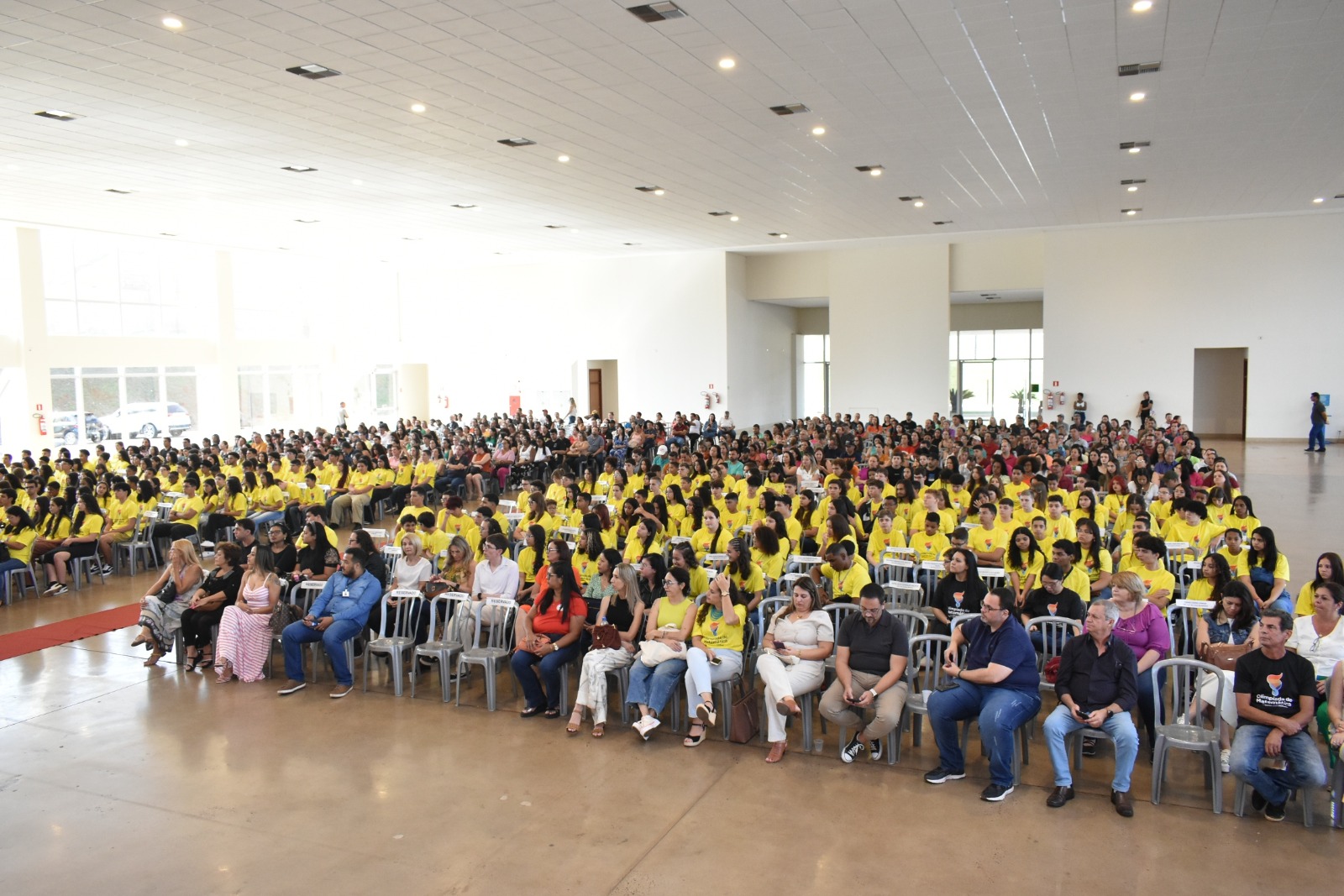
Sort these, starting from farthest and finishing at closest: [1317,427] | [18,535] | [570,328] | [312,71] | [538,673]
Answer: [570,328] → [1317,427] → [18,535] → [312,71] → [538,673]

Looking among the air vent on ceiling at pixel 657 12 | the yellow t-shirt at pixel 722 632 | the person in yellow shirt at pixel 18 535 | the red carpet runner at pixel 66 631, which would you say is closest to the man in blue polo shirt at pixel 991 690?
the yellow t-shirt at pixel 722 632

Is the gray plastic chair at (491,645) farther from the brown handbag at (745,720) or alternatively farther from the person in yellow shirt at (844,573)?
the person in yellow shirt at (844,573)

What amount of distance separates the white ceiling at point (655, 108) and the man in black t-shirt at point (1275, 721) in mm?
5317

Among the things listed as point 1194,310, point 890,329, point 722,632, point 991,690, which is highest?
point 1194,310

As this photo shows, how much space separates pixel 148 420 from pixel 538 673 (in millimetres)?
20383

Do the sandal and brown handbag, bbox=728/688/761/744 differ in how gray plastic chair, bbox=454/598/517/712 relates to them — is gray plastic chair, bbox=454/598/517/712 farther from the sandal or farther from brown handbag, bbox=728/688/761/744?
brown handbag, bbox=728/688/761/744

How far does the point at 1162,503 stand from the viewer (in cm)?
870

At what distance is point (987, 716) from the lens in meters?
4.68

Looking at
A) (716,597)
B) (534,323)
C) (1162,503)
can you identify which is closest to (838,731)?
(716,597)

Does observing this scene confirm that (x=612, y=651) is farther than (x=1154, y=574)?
No

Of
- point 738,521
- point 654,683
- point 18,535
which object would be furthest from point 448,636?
point 18,535

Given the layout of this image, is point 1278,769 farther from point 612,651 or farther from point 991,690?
point 612,651

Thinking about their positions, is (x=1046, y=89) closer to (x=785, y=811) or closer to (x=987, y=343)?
(x=785, y=811)

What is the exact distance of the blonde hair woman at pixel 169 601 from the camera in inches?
283
